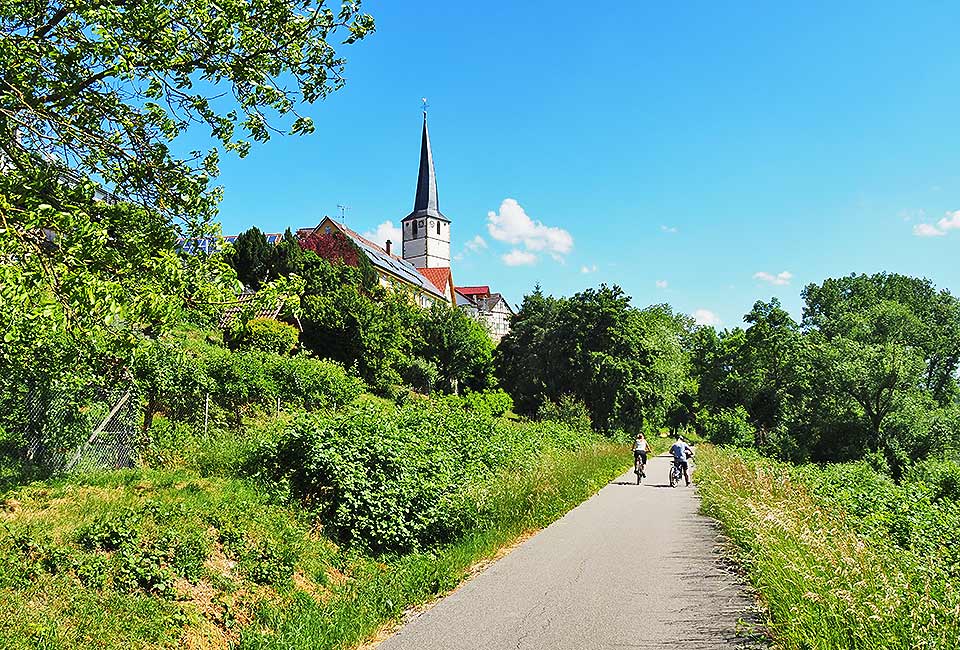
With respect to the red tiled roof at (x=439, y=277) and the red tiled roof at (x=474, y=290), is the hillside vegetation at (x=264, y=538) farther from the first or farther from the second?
the red tiled roof at (x=474, y=290)

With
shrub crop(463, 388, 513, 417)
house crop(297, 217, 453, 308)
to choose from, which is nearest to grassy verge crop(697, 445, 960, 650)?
shrub crop(463, 388, 513, 417)

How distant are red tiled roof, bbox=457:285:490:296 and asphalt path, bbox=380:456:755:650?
108176mm

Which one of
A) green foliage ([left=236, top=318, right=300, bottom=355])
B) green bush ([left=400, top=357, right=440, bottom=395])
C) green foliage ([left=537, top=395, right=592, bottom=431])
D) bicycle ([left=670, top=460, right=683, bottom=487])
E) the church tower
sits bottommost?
bicycle ([left=670, top=460, right=683, bottom=487])

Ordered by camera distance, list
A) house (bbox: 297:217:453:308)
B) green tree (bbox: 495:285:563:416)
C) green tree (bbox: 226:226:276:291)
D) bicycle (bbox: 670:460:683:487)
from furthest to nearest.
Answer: house (bbox: 297:217:453:308), green tree (bbox: 495:285:563:416), green tree (bbox: 226:226:276:291), bicycle (bbox: 670:460:683:487)

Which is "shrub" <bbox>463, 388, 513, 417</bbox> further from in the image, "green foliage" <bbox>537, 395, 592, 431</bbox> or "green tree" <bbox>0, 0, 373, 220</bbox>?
"green tree" <bbox>0, 0, 373, 220</bbox>

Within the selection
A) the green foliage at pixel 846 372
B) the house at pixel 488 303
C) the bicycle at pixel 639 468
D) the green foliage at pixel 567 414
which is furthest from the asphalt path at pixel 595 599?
the house at pixel 488 303

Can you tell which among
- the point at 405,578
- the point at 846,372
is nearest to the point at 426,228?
the point at 846,372

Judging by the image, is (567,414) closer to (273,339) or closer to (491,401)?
(491,401)

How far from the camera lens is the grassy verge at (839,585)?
4.71 metres

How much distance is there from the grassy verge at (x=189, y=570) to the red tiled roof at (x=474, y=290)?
357ft

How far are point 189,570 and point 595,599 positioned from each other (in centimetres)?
443

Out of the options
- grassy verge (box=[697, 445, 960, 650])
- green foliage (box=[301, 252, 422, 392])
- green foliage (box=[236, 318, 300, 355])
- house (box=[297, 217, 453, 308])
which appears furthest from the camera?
house (box=[297, 217, 453, 308])

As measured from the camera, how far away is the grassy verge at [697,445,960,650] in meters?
4.71

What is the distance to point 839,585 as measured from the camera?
566 centimetres
